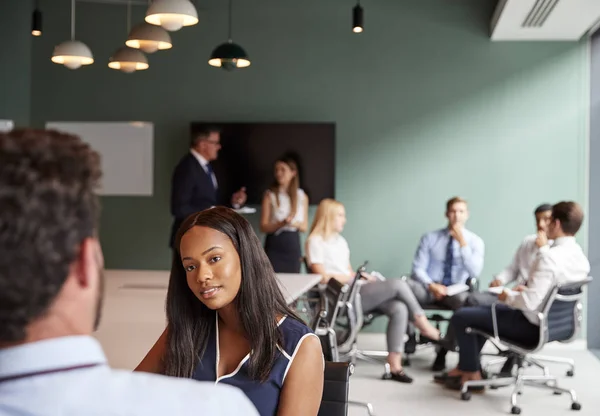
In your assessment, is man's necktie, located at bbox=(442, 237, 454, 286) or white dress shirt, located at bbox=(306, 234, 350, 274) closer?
white dress shirt, located at bbox=(306, 234, 350, 274)

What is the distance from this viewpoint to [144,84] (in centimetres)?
827

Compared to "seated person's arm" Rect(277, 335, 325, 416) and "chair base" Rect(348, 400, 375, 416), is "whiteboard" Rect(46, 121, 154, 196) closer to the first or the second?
"chair base" Rect(348, 400, 375, 416)

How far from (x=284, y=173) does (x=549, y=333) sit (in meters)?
2.92

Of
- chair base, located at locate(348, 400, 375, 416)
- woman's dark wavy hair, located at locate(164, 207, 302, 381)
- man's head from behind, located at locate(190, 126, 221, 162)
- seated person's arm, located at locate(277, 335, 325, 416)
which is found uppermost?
man's head from behind, located at locate(190, 126, 221, 162)

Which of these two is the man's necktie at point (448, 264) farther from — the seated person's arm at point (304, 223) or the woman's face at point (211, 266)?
the woman's face at point (211, 266)

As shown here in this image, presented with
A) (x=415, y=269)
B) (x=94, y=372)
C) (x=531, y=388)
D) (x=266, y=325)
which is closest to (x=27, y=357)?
(x=94, y=372)

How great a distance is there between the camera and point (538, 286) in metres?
5.39

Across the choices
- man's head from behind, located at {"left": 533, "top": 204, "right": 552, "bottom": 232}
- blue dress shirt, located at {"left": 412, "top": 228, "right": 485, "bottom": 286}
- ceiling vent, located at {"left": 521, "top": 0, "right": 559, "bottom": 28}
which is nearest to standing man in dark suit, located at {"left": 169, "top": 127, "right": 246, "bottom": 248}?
blue dress shirt, located at {"left": 412, "top": 228, "right": 485, "bottom": 286}

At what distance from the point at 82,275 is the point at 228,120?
752 centimetres

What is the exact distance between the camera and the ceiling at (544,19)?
6.45 meters

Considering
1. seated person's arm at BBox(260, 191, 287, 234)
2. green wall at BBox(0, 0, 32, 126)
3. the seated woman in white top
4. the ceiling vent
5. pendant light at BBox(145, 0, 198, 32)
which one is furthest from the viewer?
green wall at BBox(0, 0, 32, 126)

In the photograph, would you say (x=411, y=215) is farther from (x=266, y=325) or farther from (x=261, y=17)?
(x=266, y=325)

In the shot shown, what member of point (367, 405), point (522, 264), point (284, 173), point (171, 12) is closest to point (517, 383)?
point (367, 405)

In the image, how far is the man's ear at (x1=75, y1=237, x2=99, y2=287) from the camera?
0.70m
